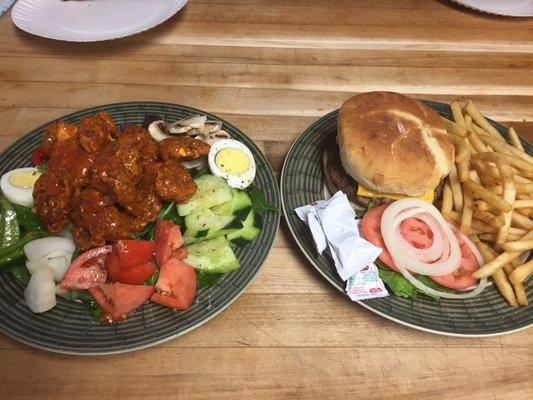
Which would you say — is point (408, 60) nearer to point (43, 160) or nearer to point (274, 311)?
point (274, 311)

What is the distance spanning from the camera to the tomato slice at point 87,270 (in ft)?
6.82

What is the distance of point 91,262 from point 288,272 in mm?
1020

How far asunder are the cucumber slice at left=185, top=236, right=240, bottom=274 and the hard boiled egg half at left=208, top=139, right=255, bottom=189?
1.29 feet

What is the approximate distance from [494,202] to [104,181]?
→ 1961 millimetres

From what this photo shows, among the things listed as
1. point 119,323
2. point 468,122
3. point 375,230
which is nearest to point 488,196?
point 375,230

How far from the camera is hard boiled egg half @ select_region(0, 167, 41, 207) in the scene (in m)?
2.36

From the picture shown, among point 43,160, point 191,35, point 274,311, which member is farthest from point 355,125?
point 191,35

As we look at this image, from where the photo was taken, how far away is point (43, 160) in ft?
8.31

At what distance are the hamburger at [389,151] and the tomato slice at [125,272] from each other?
1215 millimetres

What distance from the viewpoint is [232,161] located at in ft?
8.32

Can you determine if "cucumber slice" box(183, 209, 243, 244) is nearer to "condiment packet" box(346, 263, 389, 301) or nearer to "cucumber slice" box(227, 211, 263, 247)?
"cucumber slice" box(227, 211, 263, 247)

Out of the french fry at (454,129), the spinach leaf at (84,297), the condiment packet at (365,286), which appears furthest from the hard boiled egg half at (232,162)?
the french fry at (454,129)

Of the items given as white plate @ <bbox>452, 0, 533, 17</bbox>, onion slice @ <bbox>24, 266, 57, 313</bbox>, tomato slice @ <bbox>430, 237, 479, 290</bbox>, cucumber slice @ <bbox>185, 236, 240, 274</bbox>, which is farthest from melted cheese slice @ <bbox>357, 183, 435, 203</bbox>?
white plate @ <bbox>452, 0, 533, 17</bbox>

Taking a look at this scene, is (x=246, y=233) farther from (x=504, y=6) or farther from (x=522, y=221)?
(x=504, y=6)
